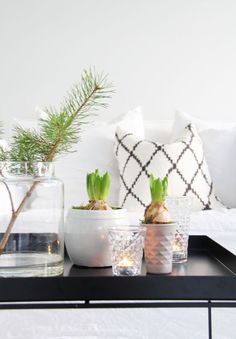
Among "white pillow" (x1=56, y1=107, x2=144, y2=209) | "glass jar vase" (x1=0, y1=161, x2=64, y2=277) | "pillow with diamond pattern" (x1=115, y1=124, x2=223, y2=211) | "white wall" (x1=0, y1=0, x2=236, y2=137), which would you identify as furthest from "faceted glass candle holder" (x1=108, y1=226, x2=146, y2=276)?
"white wall" (x1=0, y1=0, x2=236, y2=137)

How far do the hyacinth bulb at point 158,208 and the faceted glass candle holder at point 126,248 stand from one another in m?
0.07

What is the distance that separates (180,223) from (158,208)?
134mm

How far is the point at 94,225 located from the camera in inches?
45.7

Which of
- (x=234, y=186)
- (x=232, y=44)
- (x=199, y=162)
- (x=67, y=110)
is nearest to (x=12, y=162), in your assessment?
(x=67, y=110)

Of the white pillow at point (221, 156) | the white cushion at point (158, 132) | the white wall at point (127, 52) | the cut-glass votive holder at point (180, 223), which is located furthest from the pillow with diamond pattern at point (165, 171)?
the cut-glass votive holder at point (180, 223)

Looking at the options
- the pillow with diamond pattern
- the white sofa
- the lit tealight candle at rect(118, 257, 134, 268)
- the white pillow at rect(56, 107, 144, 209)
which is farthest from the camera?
the white pillow at rect(56, 107, 144, 209)

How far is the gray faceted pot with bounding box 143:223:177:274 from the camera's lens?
109cm

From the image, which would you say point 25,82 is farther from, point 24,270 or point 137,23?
point 24,270

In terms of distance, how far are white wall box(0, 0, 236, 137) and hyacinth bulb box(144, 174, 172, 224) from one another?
7.03 feet

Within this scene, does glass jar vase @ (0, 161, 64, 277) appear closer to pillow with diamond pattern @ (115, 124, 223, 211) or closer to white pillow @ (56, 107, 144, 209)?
pillow with diamond pattern @ (115, 124, 223, 211)

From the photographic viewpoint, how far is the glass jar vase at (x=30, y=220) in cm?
104

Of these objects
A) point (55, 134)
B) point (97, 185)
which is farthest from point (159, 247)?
point (55, 134)
